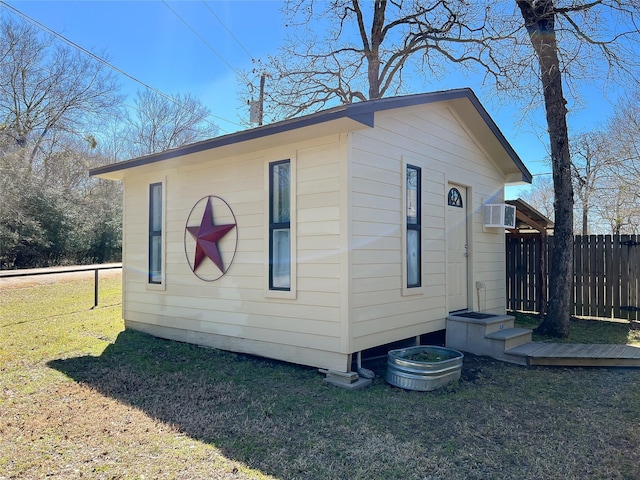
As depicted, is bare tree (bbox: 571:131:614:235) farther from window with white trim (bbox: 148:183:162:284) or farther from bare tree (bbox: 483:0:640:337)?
window with white trim (bbox: 148:183:162:284)

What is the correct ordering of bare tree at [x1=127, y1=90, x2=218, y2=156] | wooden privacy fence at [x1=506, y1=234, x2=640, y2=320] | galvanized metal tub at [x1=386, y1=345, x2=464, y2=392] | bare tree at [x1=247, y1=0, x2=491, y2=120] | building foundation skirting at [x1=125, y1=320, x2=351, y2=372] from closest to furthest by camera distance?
1. galvanized metal tub at [x1=386, y1=345, x2=464, y2=392]
2. building foundation skirting at [x1=125, y1=320, x2=351, y2=372]
3. wooden privacy fence at [x1=506, y1=234, x2=640, y2=320]
4. bare tree at [x1=247, y1=0, x2=491, y2=120]
5. bare tree at [x1=127, y1=90, x2=218, y2=156]

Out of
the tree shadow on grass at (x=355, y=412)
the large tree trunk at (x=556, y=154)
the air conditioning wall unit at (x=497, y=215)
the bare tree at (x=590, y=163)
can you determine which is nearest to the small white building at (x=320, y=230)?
the air conditioning wall unit at (x=497, y=215)

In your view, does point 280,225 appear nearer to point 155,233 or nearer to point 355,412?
point 355,412

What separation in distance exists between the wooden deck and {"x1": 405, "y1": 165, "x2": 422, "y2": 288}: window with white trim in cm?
146

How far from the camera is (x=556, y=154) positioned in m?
6.89

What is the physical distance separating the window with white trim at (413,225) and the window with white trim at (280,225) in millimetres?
1477

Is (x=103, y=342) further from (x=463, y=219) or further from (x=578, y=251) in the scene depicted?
(x=578, y=251)

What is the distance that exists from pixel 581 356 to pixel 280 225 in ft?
12.5

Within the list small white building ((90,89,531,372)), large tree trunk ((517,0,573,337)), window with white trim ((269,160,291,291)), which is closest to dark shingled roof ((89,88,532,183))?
small white building ((90,89,531,372))

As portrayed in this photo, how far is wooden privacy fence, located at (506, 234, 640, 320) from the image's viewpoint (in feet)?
25.8

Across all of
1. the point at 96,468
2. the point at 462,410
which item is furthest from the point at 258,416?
the point at 462,410

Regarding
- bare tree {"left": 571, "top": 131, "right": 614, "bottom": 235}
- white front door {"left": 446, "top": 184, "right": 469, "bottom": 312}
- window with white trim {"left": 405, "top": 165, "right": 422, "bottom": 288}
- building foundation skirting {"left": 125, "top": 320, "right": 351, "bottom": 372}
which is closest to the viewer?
→ building foundation skirting {"left": 125, "top": 320, "right": 351, "bottom": 372}

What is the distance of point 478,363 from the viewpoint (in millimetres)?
5125

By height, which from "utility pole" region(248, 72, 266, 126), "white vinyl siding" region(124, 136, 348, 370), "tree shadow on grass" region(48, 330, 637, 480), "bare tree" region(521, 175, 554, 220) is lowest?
"tree shadow on grass" region(48, 330, 637, 480)
